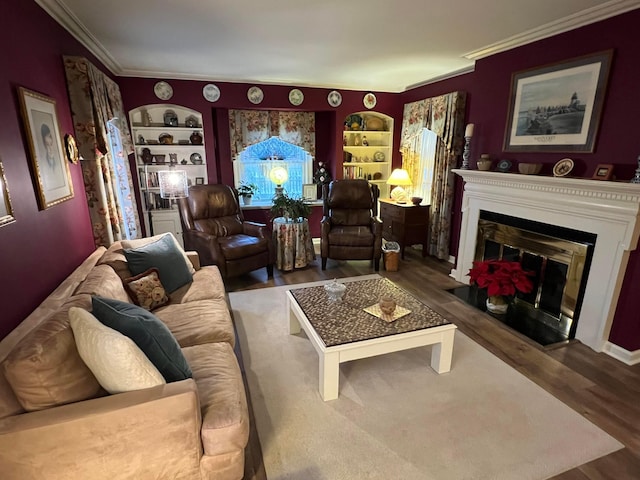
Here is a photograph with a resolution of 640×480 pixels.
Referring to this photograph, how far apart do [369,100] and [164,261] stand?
158 inches

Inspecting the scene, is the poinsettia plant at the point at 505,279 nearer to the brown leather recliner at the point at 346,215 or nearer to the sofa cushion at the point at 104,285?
the brown leather recliner at the point at 346,215

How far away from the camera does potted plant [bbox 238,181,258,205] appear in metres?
5.07

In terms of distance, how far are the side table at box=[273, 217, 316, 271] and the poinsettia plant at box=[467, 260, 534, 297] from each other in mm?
2005

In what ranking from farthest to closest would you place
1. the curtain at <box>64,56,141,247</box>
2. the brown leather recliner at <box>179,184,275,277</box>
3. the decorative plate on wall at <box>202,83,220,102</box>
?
the decorative plate on wall at <box>202,83,220,102</box>, the brown leather recliner at <box>179,184,275,277</box>, the curtain at <box>64,56,141,247</box>

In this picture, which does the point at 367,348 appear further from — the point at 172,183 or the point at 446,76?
the point at 446,76

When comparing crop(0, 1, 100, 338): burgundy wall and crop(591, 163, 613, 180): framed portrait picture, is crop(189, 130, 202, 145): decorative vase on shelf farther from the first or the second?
crop(591, 163, 613, 180): framed portrait picture

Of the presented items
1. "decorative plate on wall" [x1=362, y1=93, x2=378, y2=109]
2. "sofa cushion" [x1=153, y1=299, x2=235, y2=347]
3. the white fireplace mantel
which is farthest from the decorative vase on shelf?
the white fireplace mantel

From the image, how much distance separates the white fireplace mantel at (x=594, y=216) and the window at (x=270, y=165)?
307 centimetres

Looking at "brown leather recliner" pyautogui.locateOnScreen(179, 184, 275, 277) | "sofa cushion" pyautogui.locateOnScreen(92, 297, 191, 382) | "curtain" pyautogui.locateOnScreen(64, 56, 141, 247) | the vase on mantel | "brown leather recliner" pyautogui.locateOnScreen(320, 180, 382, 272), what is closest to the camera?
"sofa cushion" pyautogui.locateOnScreen(92, 297, 191, 382)

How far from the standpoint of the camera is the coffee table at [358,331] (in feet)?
6.57

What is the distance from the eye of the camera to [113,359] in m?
1.27

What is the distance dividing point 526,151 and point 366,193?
1.93 meters

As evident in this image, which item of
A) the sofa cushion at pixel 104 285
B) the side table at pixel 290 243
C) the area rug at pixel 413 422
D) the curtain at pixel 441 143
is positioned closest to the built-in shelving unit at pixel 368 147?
the curtain at pixel 441 143

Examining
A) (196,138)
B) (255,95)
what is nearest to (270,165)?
(255,95)
